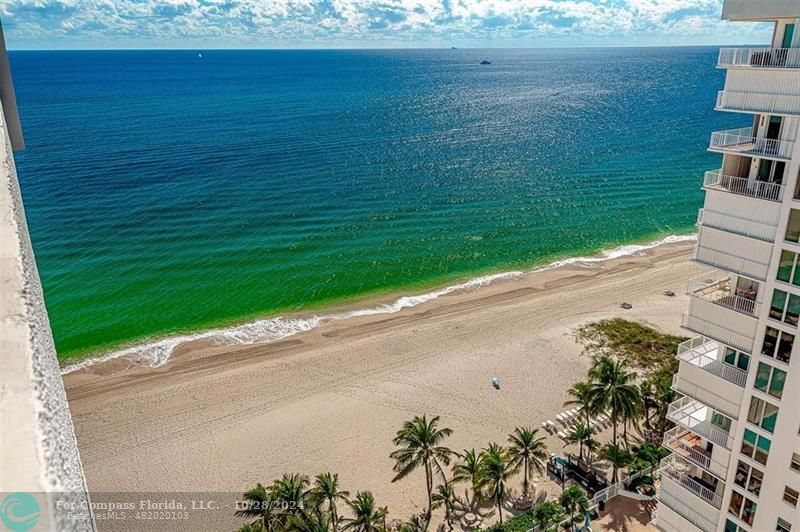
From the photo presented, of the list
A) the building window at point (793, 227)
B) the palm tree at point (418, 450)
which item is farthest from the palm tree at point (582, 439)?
the building window at point (793, 227)

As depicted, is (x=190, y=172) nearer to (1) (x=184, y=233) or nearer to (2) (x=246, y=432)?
(1) (x=184, y=233)

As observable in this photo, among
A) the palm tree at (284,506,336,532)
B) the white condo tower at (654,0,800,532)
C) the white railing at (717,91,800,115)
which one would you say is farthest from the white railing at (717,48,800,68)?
the palm tree at (284,506,336,532)

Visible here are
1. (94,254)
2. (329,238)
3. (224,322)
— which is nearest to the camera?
(224,322)

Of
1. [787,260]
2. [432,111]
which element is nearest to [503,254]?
[787,260]

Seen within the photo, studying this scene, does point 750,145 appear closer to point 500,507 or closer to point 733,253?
point 733,253

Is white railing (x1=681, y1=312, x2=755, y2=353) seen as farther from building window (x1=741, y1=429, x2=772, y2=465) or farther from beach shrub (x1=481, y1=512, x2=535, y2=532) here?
beach shrub (x1=481, y1=512, x2=535, y2=532)

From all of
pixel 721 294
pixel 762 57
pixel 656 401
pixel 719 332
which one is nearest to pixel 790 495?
pixel 719 332
